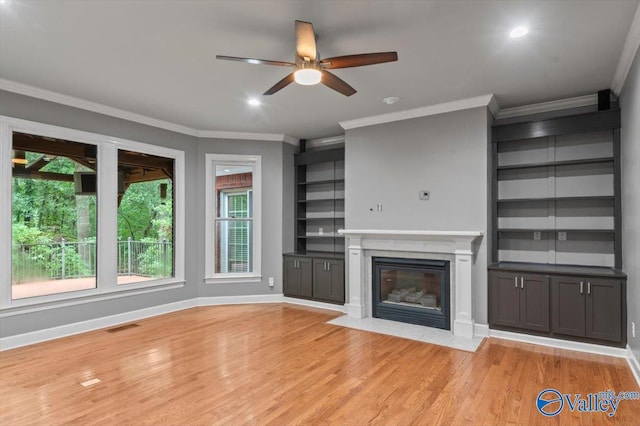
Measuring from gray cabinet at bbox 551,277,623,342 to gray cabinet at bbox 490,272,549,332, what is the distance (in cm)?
11

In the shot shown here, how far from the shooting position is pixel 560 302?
13.0 feet

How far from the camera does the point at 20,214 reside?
13.4ft

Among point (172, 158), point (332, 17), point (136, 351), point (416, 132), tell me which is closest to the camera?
point (332, 17)

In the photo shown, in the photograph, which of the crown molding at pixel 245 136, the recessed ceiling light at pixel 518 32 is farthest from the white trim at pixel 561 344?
the crown molding at pixel 245 136

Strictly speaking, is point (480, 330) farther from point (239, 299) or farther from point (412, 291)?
point (239, 299)

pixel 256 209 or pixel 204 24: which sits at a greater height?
pixel 204 24

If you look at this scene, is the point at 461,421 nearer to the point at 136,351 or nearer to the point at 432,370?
the point at 432,370

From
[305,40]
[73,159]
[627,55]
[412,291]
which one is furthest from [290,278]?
[627,55]

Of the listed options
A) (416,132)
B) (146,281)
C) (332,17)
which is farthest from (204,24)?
(146,281)

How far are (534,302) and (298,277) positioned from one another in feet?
11.3

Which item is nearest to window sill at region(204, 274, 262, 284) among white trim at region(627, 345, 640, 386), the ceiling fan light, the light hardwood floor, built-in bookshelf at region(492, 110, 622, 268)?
the light hardwood floor

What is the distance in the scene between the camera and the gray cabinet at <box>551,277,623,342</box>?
368 centimetres

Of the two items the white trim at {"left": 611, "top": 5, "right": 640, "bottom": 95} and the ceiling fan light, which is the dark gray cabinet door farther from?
the white trim at {"left": 611, "top": 5, "right": 640, "bottom": 95}

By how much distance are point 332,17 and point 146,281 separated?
444cm
